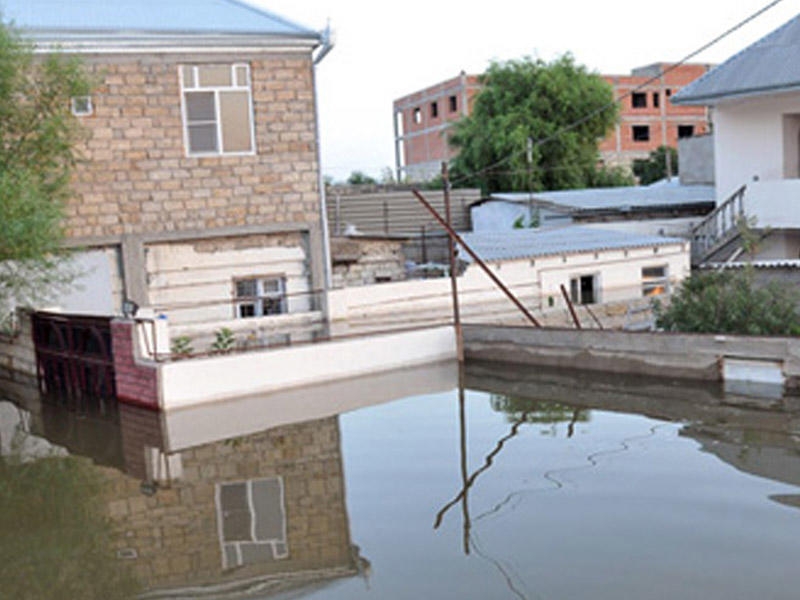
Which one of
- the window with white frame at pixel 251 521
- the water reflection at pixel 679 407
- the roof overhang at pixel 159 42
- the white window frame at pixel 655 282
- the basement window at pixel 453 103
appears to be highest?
the basement window at pixel 453 103

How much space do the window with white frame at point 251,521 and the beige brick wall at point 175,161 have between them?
8.04 m

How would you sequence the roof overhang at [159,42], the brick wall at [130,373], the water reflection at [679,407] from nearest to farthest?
the water reflection at [679,407], the brick wall at [130,373], the roof overhang at [159,42]

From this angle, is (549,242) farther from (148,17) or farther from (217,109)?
(148,17)

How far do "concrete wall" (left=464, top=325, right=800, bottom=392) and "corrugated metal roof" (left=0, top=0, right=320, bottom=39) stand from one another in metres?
6.65

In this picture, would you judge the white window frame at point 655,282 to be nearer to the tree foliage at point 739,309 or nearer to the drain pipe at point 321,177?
the tree foliage at point 739,309

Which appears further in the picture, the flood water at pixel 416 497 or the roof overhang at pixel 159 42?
the roof overhang at pixel 159 42

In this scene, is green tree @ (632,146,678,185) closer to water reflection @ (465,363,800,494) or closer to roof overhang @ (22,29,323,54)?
roof overhang @ (22,29,323,54)

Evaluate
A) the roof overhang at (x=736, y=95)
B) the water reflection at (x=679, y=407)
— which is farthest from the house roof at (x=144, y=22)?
the roof overhang at (x=736, y=95)

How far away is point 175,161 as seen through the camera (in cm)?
1714

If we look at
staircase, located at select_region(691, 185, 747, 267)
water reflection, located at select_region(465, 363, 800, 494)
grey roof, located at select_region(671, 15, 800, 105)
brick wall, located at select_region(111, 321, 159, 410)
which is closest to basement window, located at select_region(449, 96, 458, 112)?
grey roof, located at select_region(671, 15, 800, 105)

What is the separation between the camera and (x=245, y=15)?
59.6 feet

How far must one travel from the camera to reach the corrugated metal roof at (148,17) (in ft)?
54.7

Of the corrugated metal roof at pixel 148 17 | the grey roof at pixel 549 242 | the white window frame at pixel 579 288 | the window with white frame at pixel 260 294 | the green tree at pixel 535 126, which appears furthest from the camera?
the green tree at pixel 535 126

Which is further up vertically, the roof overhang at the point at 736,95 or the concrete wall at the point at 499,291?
the roof overhang at the point at 736,95
